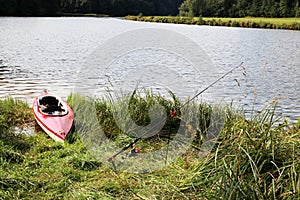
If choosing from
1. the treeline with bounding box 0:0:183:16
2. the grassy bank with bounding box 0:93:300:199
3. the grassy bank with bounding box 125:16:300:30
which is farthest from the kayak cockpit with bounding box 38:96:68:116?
the treeline with bounding box 0:0:183:16

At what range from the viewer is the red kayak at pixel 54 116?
6203mm

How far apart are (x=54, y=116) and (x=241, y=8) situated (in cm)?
6043

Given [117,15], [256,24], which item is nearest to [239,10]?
[256,24]

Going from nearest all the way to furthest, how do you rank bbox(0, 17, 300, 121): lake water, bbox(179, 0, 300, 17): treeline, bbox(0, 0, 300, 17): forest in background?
bbox(0, 17, 300, 121): lake water → bbox(179, 0, 300, 17): treeline → bbox(0, 0, 300, 17): forest in background

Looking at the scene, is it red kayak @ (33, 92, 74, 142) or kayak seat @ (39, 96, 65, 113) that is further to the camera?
kayak seat @ (39, 96, 65, 113)

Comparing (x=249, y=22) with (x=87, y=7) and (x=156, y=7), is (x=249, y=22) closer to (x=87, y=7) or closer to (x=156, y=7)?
(x=156, y=7)

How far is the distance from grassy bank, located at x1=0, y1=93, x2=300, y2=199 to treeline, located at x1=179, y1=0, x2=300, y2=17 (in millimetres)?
54945

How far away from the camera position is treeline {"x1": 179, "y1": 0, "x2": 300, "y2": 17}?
56.6 m

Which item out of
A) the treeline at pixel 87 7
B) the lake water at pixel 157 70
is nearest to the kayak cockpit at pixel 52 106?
the lake water at pixel 157 70

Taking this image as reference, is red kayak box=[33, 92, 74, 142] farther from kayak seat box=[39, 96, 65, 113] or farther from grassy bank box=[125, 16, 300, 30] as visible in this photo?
grassy bank box=[125, 16, 300, 30]

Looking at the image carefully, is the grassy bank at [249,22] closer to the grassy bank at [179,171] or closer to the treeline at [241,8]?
the treeline at [241,8]

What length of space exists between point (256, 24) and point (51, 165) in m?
49.9

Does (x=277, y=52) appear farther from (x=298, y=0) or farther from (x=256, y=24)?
(x=298, y=0)

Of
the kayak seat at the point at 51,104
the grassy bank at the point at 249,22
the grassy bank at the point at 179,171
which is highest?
the grassy bank at the point at 179,171
